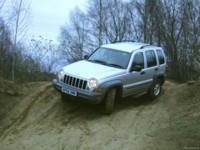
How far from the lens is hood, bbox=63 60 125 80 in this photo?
10570 millimetres

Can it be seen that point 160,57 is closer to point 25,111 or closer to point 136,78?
point 136,78

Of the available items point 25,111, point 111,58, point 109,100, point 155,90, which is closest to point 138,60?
point 111,58

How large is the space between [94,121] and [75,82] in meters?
1.20

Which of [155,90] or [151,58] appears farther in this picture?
[155,90]

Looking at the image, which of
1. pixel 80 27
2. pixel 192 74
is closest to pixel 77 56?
pixel 80 27

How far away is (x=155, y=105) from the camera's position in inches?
489

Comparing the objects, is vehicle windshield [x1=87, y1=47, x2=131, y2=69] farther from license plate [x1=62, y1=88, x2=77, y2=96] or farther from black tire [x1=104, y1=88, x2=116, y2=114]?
license plate [x1=62, y1=88, x2=77, y2=96]

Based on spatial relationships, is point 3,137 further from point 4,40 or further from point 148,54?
point 4,40

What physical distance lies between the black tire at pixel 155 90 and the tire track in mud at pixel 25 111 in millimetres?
3461

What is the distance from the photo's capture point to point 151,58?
12844 mm

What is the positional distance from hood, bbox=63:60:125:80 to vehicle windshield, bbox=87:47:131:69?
0.96 feet

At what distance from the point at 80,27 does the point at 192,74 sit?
20.6 metres

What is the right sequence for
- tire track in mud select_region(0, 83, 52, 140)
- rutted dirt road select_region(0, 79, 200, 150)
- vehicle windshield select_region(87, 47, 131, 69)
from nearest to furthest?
rutted dirt road select_region(0, 79, 200, 150) → tire track in mud select_region(0, 83, 52, 140) → vehicle windshield select_region(87, 47, 131, 69)

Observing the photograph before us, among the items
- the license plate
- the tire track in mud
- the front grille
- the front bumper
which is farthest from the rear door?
the tire track in mud
